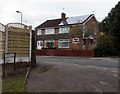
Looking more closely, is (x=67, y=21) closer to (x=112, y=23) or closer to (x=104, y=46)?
(x=112, y=23)

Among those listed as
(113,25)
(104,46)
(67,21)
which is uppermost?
(67,21)

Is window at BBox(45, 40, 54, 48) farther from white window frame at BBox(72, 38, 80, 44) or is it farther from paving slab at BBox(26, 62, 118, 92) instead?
paving slab at BBox(26, 62, 118, 92)

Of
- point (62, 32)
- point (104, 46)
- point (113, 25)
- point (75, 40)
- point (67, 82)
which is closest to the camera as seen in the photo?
point (67, 82)

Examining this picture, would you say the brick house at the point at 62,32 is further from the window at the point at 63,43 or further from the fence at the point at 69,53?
the fence at the point at 69,53

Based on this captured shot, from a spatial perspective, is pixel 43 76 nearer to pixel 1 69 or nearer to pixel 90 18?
pixel 1 69

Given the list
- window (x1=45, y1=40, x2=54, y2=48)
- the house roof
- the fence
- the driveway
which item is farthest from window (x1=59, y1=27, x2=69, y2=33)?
the driveway

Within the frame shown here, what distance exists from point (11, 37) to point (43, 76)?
3858 millimetres

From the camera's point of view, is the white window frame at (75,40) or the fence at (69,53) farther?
the white window frame at (75,40)

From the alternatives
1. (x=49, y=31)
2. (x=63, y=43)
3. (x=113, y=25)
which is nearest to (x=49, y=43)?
(x=49, y=31)

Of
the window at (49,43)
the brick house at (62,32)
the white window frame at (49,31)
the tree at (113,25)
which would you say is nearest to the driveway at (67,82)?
the tree at (113,25)

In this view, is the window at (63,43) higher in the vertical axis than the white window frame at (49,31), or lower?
lower

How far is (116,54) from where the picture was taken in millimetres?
36469

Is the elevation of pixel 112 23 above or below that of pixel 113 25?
above

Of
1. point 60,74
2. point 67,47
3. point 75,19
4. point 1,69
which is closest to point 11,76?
point 1,69
